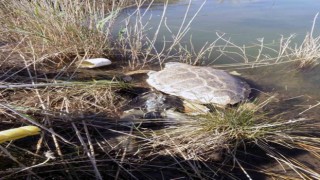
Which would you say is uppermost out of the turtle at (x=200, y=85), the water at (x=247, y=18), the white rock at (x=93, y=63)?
the water at (x=247, y=18)

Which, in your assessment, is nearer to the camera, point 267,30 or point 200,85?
point 200,85

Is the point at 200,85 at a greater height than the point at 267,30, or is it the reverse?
the point at 267,30

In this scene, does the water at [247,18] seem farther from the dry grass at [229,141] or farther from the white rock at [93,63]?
the dry grass at [229,141]

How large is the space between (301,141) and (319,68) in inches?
78.1

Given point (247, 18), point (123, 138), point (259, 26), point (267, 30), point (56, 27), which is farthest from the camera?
point (247, 18)

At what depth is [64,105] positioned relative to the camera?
2.89 meters

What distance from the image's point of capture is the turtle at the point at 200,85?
348 centimetres

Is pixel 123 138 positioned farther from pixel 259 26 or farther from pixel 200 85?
pixel 259 26

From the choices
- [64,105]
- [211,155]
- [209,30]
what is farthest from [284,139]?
[209,30]

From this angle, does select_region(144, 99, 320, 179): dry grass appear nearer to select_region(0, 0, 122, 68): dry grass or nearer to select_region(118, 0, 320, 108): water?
select_region(118, 0, 320, 108): water

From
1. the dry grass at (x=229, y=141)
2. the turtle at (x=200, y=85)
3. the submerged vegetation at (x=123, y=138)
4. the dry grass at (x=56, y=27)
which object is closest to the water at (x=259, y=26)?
the turtle at (x=200, y=85)

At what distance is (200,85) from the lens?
362 centimetres

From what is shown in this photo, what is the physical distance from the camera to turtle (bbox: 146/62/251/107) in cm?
348

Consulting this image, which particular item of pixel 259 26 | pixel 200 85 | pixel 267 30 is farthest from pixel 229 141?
pixel 259 26
